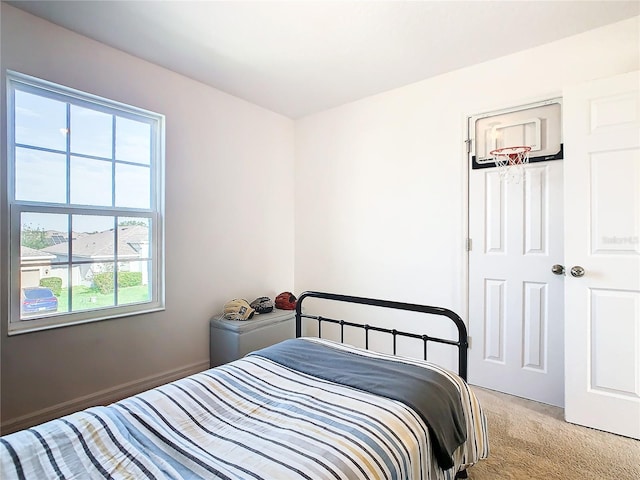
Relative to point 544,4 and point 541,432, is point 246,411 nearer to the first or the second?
point 541,432

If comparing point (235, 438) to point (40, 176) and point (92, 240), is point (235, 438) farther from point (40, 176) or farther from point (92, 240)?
point (40, 176)

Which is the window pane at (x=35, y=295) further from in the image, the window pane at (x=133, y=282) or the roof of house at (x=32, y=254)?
the window pane at (x=133, y=282)

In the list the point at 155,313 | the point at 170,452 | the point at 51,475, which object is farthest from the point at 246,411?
the point at 155,313

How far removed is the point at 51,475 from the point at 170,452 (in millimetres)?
287

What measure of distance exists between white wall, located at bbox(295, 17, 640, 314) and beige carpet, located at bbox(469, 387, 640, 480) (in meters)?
0.86

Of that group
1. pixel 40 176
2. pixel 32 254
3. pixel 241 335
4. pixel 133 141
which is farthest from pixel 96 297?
pixel 133 141

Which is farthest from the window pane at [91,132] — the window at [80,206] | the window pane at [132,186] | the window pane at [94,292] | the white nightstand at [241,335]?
the white nightstand at [241,335]

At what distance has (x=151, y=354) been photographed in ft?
8.62

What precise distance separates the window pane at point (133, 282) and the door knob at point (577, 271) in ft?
9.83

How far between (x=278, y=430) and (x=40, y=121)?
240 cm

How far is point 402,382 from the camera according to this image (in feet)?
4.37

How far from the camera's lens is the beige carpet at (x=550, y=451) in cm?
165

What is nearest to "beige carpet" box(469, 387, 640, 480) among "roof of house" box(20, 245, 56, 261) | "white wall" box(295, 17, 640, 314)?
"white wall" box(295, 17, 640, 314)

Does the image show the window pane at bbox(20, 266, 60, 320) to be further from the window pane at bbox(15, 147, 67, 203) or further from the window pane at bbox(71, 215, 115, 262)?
the window pane at bbox(15, 147, 67, 203)
